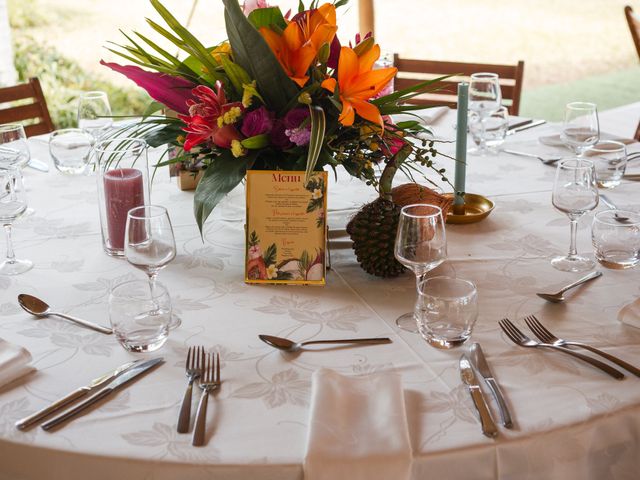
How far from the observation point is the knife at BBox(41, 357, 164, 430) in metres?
1.05

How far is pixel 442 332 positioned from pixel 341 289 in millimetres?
259

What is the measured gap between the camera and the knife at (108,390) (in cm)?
105

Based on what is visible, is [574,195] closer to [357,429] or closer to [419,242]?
[419,242]

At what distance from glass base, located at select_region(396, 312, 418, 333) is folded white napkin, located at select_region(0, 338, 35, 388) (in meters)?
0.57

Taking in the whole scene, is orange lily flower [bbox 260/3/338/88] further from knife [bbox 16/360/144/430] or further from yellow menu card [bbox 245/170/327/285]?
knife [bbox 16/360/144/430]

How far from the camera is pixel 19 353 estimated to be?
3.83ft

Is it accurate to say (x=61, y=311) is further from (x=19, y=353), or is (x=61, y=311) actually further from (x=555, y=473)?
(x=555, y=473)

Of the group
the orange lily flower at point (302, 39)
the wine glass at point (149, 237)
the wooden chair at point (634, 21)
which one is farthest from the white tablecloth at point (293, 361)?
the wooden chair at point (634, 21)

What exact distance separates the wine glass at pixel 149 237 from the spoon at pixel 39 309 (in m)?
0.12

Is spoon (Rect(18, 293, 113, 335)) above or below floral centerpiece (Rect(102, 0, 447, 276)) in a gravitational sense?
below

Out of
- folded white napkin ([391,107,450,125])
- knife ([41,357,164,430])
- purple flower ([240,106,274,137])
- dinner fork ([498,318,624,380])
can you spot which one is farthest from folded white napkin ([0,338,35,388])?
folded white napkin ([391,107,450,125])

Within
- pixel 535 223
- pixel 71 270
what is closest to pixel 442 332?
pixel 535 223

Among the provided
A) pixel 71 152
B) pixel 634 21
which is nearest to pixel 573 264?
pixel 71 152

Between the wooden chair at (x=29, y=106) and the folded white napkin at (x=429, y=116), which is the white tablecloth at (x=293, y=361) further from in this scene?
the wooden chair at (x=29, y=106)
